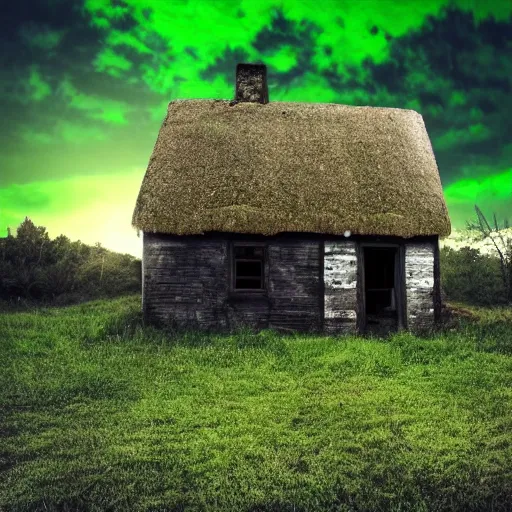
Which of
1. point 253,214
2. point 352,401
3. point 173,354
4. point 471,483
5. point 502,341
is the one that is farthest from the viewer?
point 253,214

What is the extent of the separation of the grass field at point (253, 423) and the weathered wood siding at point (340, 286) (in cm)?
151

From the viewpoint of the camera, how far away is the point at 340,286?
41.2 feet

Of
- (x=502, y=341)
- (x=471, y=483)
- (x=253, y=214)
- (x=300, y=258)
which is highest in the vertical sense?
(x=253, y=214)

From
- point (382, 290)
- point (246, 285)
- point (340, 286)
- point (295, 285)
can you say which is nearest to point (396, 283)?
point (382, 290)

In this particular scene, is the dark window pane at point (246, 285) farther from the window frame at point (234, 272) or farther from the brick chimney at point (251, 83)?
the brick chimney at point (251, 83)

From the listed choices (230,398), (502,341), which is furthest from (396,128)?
(230,398)

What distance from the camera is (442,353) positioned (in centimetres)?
1003

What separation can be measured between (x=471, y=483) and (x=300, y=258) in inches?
306

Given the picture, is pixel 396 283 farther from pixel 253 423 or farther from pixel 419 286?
pixel 253 423

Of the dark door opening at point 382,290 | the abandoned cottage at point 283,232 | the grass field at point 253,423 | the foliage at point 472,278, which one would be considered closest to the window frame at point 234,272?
the abandoned cottage at point 283,232

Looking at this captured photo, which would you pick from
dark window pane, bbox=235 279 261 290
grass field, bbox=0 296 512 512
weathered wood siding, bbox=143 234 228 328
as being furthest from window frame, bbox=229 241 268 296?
grass field, bbox=0 296 512 512

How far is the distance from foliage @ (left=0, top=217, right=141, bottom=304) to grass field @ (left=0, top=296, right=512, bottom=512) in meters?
7.84

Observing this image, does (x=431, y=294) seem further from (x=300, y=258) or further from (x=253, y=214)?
(x=253, y=214)

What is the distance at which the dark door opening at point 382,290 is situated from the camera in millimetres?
13305
